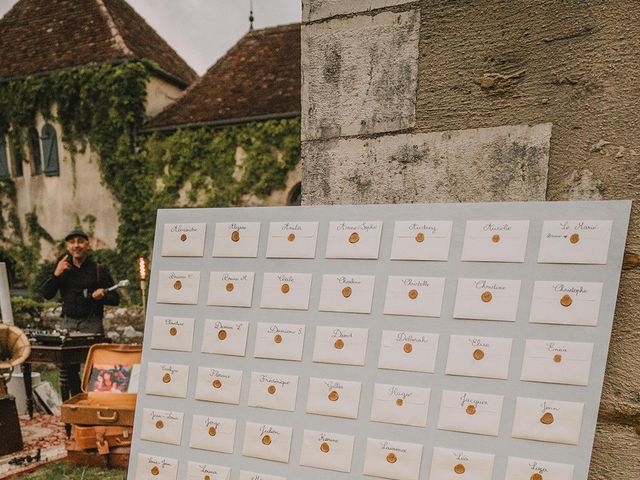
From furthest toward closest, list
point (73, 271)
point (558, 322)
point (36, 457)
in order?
point (73, 271) < point (36, 457) < point (558, 322)

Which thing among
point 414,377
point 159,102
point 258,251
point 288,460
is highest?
point 159,102

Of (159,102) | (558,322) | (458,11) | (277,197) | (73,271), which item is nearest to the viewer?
(558,322)

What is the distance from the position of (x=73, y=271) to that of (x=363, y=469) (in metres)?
4.55

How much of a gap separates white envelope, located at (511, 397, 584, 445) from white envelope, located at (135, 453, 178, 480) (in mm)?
916

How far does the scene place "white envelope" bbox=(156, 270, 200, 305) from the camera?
1.37 metres

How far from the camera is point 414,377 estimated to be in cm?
114

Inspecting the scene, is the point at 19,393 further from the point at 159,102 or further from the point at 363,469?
the point at 159,102

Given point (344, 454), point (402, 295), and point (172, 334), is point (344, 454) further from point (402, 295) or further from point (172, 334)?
point (172, 334)

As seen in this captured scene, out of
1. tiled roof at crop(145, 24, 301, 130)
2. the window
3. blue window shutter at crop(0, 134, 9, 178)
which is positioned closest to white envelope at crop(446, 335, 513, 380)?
tiled roof at crop(145, 24, 301, 130)

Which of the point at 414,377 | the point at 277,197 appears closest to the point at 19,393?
the point at 414,377

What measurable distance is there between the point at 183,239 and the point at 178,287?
0.47 feet

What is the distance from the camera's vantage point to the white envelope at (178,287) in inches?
53.7

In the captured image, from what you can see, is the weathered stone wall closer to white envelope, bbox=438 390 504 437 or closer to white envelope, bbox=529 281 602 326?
white envelope, bbox=529 281 602 326

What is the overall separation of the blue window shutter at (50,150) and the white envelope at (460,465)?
1254 centimetres
